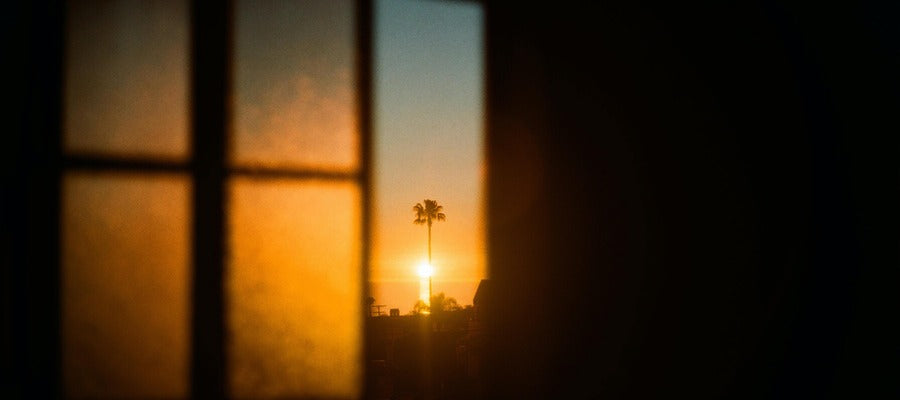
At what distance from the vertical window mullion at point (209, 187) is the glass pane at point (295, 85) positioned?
0.14 ft

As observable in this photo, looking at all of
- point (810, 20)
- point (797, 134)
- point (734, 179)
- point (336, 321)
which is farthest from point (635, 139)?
point (336, 321)

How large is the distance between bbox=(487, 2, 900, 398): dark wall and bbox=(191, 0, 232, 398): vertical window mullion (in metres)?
0.91

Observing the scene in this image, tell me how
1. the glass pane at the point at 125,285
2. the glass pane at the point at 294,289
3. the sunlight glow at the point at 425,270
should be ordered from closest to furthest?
the glass pane at the point at 125,285
the glass pane at the point at 294,289
the sunlight glow at the point at 425,270

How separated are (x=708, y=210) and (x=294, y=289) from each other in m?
1.29

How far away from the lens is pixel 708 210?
1835 millimetres

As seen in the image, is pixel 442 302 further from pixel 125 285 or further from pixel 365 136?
pixel 125 285

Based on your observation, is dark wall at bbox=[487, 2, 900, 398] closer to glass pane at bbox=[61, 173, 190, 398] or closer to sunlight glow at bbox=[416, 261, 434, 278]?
glass pane at bbox=[61, 173, 190, 398]

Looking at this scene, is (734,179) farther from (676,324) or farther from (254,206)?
(254,206)

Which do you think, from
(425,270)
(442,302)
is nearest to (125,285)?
(442,302)

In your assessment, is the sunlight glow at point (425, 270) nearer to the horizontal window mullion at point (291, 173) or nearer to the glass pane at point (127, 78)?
the horizontal window mullion at point (291, 173)

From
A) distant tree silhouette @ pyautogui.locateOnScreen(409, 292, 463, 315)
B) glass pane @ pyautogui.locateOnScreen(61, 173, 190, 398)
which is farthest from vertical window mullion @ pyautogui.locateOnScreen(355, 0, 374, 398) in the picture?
distant tree silhouette @ pyautogui.locateOnScreen(409, 292, 463, 315)

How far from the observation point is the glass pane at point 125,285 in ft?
5.13

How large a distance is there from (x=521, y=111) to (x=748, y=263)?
2.86 ft

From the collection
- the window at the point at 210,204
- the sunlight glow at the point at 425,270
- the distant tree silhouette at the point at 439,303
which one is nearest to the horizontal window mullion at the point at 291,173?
the window at the point at 210,204
